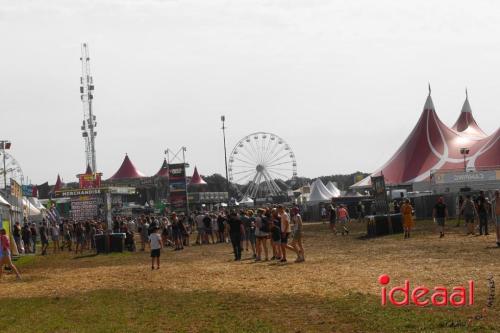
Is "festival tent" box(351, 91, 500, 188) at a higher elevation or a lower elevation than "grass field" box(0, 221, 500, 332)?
higher

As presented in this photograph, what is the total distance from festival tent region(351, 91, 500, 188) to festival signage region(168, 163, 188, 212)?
1468 centimetres

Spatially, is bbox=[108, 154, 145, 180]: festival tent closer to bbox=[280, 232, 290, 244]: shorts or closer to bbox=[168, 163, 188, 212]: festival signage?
bbox=[168, 163, 188, 212]: festival signage

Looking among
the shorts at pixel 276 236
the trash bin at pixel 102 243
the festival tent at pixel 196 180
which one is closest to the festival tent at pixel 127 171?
the festival tent at pixel 196 180

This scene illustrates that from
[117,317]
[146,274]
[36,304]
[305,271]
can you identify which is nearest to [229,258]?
[146,274]

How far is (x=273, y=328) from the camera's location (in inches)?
461

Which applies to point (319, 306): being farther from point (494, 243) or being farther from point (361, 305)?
point (494, 243)

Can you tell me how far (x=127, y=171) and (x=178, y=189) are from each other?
180ft

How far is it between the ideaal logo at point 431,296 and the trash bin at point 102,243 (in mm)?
25111

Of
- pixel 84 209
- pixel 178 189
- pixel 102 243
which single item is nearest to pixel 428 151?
pixel 178 189

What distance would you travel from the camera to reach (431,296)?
13688 mm

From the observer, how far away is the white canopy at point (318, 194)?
3295 inches

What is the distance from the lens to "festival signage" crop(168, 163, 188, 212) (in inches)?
2719

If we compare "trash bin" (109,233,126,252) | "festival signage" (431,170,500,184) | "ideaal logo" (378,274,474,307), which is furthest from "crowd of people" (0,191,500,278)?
"ideaal logo" (378,274,474,307)

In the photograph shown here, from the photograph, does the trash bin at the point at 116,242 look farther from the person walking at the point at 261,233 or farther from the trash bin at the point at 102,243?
the person walking at the point at 261,233
